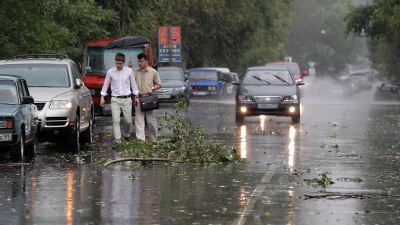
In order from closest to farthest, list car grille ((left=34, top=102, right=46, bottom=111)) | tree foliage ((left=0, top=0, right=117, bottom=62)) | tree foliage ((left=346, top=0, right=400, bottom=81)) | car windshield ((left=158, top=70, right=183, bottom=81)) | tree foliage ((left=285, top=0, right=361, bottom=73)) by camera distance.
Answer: car grille ((left=34, top=102, right=46, bottom=111))
tree foliage ((left=0, top=0, right=117, bottom=62))
car windshield ((left=158, top=70, right=183, bottom=81))
tree foliage ((left=346, top=0, right=400, bottom=81))
tree foliage ((left=285, top=0, right=361, bottom=73))

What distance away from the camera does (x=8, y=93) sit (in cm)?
1519

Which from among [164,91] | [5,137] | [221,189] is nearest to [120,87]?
[5,137]

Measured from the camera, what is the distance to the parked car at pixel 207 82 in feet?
163

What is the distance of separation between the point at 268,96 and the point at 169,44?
2753 cm

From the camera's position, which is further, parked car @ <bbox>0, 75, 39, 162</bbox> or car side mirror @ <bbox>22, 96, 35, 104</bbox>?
car side mirror @ <bbox>22, 96, 35, 104</bbox>

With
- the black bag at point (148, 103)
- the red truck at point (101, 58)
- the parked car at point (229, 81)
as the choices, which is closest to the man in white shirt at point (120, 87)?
the black bag at point (148, 103)

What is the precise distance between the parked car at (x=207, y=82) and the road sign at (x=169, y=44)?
3.42 metres

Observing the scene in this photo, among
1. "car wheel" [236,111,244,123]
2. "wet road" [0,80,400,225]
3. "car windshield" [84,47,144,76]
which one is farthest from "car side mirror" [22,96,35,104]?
"car windshield" [84,47,144,76]

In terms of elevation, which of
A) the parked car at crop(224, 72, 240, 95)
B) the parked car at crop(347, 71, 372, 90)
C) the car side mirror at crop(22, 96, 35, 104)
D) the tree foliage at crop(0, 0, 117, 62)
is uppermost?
the tree foliage at crop(0, 0, 117, 62)

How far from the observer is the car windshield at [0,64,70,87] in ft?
57.7

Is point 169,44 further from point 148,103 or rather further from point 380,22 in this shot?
point 148,103

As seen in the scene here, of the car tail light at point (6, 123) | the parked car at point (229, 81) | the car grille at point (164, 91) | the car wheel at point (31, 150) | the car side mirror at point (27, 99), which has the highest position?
the car side mirror at point (27, 99)

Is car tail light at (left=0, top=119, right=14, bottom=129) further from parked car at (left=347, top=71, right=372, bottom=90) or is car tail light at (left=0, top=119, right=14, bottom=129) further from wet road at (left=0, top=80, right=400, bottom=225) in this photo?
parked car at (left=347, top=71, right=372, bottom=90)

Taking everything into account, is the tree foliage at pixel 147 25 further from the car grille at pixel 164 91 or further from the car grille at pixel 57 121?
the car grille at pixel 57 121
